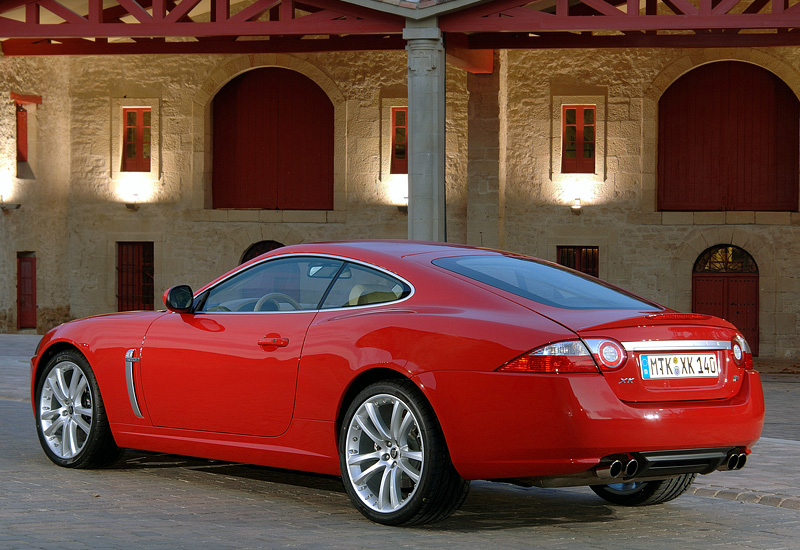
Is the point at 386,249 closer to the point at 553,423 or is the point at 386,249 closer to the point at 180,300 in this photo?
the point at 180,300

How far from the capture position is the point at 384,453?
→ 6262 millimetres

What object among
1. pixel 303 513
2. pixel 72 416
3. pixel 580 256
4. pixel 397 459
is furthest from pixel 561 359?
pixel 580 256

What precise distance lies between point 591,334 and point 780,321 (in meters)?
22.3

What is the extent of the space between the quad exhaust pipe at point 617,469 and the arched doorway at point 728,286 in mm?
22041

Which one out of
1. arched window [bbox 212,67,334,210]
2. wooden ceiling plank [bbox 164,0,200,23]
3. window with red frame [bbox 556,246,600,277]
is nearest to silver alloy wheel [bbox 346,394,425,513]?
wooden ceiling plank [bbox 164,0,200,23]

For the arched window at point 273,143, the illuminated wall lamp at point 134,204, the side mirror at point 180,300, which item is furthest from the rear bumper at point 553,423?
the illuminated wall lamp at point 134,204

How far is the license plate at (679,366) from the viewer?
5863mm

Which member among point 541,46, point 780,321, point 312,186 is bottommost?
point 780,321

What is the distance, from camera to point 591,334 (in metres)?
5.77

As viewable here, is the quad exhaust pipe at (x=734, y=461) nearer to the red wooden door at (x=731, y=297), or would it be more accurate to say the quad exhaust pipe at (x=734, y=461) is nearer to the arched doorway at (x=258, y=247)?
the red wooden door at (x=731, y=297)

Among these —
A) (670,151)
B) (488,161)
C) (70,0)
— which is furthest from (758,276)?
(70,0)

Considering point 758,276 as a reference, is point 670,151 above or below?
above

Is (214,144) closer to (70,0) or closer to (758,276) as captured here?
(70,0)

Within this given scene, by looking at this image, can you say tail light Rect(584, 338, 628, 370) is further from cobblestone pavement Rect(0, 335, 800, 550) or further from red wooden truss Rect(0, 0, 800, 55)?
red wooden truss Rect(0, 0, 800, 55)
